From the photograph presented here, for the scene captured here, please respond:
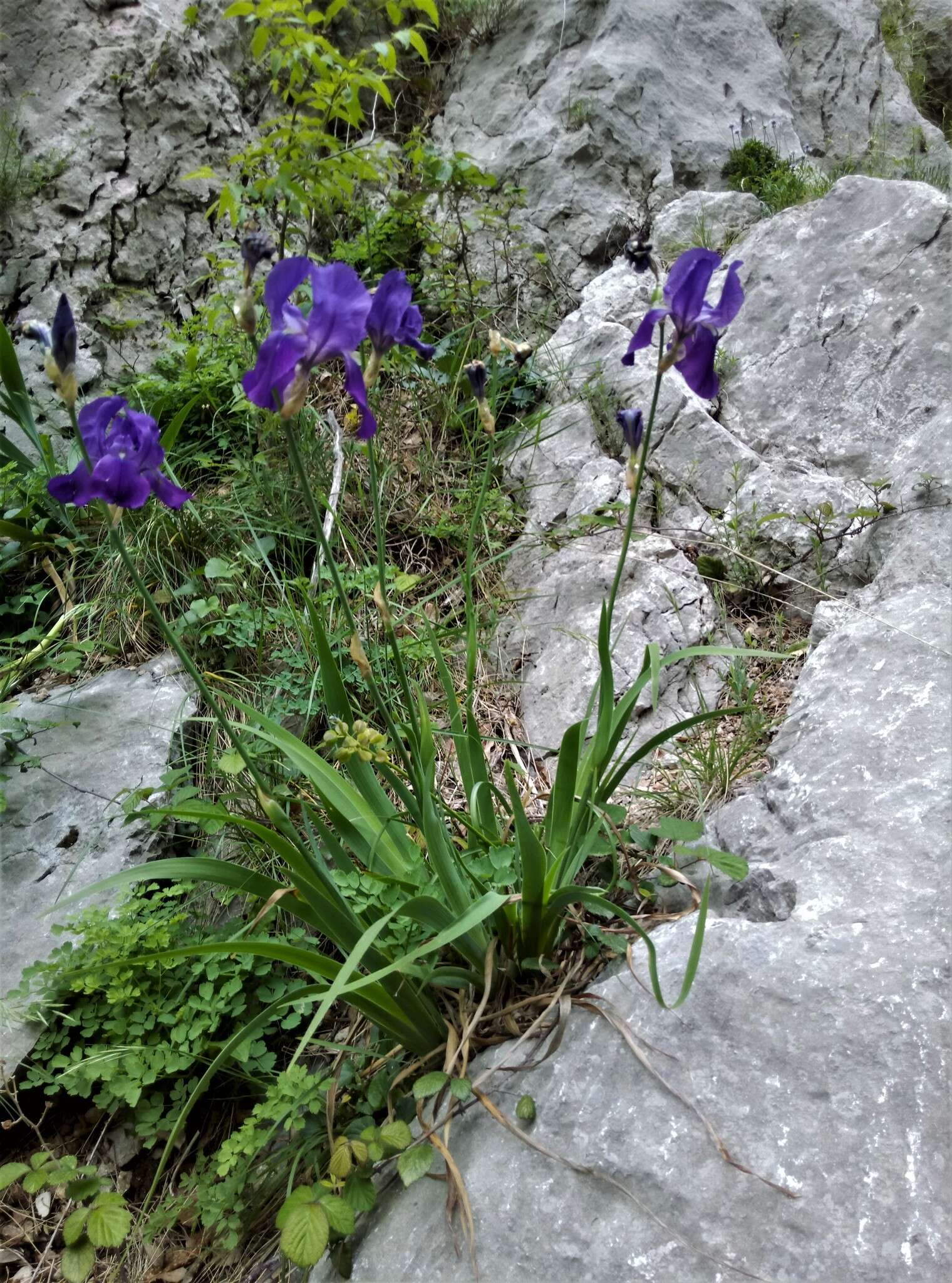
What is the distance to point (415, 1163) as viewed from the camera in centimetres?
131

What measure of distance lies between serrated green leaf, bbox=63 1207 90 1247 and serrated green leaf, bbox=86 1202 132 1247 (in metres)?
0.01

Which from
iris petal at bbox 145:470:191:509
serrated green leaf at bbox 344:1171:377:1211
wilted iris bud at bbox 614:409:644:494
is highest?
iris petal at bbox 145:470:191:509

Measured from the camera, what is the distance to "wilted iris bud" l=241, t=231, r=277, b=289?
1.12 metres

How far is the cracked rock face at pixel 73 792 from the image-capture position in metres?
2.02

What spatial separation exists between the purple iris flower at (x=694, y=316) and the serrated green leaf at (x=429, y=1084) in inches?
47.3

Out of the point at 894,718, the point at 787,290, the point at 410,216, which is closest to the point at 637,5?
the point at 410,216

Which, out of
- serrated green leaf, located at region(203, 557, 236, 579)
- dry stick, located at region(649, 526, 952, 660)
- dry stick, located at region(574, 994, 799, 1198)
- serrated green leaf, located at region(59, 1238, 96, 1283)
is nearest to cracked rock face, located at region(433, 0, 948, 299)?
dry stick, located at region(649, 526, 952, 660)

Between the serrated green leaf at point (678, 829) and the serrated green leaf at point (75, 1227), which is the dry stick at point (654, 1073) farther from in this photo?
the serrated green leaf at point (75, 1227)

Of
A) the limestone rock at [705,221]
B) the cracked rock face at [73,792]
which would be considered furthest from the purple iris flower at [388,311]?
the limestone rock at [705,221]

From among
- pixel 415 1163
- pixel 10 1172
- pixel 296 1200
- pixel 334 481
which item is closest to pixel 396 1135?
pixel 415 1163

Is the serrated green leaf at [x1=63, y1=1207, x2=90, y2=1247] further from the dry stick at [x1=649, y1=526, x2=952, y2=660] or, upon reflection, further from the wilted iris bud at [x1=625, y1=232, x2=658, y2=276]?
the dry stick at [x1=649, y1=526, x2=952, y2=660]

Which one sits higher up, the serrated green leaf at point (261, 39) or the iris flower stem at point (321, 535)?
the serrated green leaf at point (261, 39)

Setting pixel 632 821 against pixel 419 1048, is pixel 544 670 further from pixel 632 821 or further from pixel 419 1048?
pixel 419 1048

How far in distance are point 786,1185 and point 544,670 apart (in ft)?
4.86
